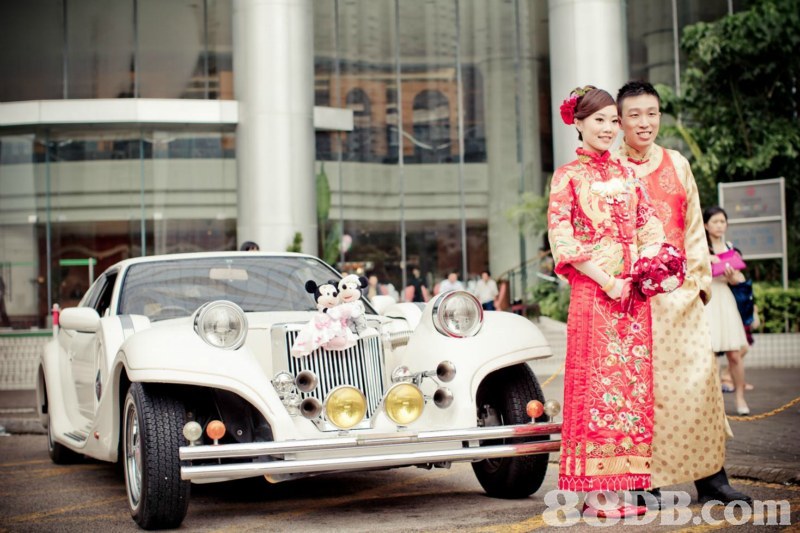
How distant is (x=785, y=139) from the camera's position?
59.8 feet

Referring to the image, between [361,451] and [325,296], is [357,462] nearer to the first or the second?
[361,451]

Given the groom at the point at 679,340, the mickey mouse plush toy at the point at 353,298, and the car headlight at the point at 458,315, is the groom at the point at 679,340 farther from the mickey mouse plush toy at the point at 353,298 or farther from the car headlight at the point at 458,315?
the mickey mouse plush toy at the point at 353,298

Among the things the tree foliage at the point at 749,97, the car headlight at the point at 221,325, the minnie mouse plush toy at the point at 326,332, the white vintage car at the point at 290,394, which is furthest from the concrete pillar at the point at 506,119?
the car headlight at the point at 221,325

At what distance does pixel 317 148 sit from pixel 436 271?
4.23 meters

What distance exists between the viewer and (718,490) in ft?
17.0

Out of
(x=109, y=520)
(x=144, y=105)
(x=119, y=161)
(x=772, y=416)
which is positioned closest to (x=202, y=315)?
(x=109, y=520)

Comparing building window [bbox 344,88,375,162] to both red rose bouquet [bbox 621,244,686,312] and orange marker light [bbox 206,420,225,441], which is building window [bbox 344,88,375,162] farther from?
red rose bouquet [bbox 621,244,686,312]

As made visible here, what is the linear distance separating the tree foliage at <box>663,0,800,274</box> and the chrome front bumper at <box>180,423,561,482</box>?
1432cm

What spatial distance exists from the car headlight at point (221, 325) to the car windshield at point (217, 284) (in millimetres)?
1021

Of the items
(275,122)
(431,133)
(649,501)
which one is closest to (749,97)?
(275,122)

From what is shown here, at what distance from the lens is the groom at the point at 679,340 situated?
16.3 feet

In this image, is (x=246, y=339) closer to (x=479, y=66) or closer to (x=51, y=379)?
(x=51, y=379)

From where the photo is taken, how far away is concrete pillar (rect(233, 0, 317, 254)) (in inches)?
845

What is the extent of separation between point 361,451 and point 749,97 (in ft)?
52.2
